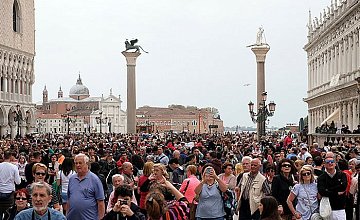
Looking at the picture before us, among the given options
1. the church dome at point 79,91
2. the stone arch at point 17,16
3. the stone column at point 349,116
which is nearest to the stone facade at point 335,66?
the stone column at point 349,116

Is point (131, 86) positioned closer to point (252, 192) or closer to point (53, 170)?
point (53, 170)

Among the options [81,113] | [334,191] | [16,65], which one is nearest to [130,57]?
[16,65]

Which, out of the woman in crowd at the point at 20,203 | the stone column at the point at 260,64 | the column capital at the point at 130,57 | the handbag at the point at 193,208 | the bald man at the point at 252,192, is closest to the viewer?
the woman in crowd at the point at 20,203

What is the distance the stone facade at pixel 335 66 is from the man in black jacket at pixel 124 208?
3314 cm

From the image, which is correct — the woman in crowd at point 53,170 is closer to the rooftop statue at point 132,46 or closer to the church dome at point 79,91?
the rooftop statue at point 132,46

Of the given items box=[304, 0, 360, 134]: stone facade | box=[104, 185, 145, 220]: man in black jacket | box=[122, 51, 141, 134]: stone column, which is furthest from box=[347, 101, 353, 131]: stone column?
box=[104, 185, 145, 220]: man in black jacket

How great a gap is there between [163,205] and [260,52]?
47372 millimetres

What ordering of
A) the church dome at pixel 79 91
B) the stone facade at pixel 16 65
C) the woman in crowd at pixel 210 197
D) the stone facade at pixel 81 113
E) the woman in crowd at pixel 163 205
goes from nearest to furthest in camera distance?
the woman in crowd at pixel 163 205 < the woman in crowd at pixel 210 197 < the stone facade at pixel 16 65 < the stone facade at pixel 81 113 < the church dome at pixel 79 91

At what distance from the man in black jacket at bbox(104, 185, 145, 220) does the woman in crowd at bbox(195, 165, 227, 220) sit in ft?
8.02

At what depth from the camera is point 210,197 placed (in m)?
9.59

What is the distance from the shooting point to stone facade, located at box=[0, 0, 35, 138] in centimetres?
6278

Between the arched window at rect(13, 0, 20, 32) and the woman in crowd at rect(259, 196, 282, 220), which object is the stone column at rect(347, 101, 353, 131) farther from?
the woman in crowd at rect(259, 196, 282, 220)

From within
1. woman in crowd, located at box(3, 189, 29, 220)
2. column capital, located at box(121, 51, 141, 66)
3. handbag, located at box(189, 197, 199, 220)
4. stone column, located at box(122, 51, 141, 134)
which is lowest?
handbag, located at box(189, 197, 199, 220)

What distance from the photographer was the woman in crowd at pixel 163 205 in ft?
22.2
